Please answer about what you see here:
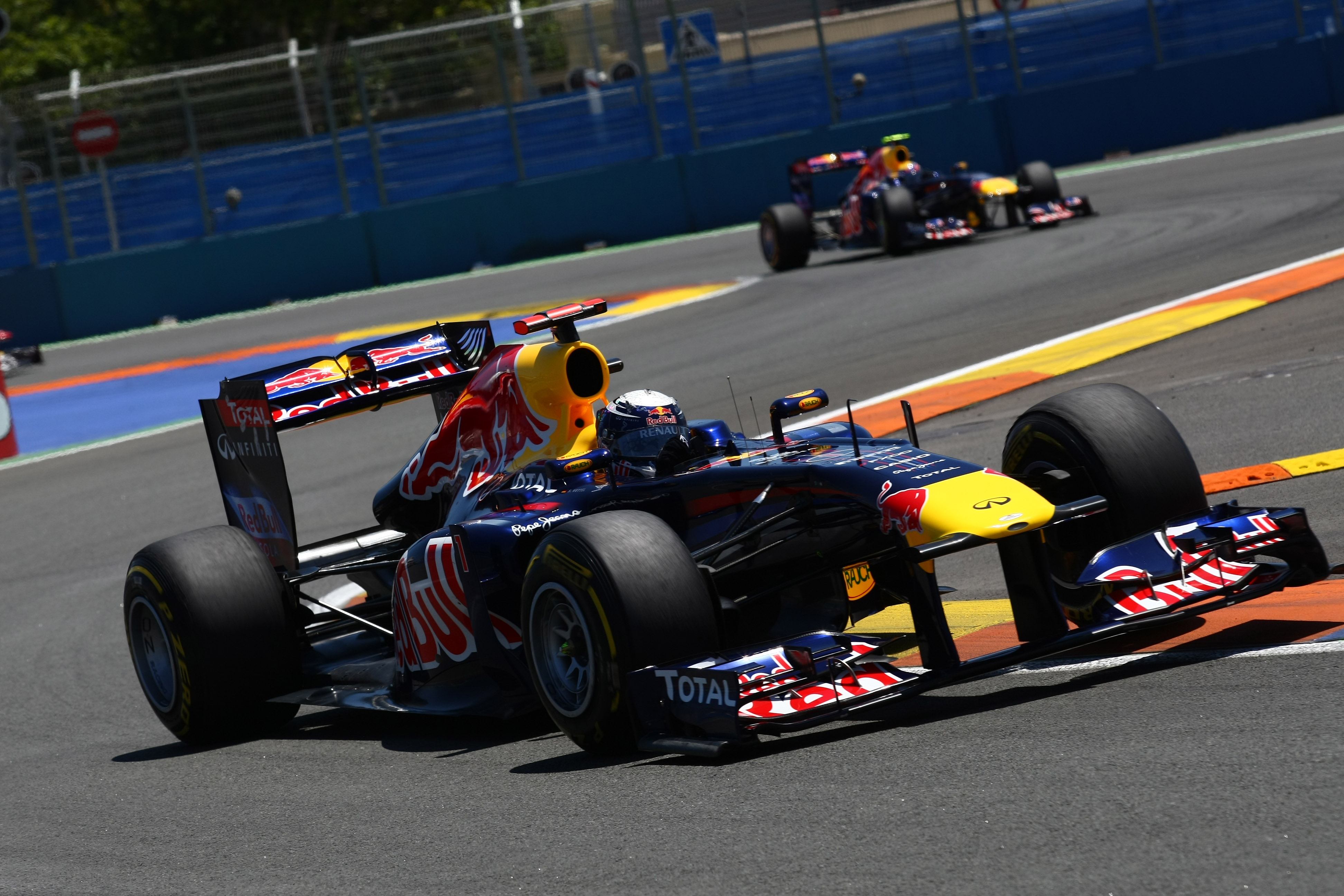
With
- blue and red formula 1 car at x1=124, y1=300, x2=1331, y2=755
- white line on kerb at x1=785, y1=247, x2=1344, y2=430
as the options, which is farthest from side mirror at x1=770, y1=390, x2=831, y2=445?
white line on kerb at x1=785, y1=247, x2=1344, y2=430

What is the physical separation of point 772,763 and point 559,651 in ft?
3.03

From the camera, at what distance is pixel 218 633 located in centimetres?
688

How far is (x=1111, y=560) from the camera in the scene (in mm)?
5355

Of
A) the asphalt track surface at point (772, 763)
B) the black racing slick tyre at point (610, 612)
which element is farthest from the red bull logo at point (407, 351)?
the black racing slick tyre at point (610, 612)

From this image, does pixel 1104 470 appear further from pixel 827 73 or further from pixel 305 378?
pixel 827 73

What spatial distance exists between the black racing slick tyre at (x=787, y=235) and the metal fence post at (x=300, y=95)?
8995 mm

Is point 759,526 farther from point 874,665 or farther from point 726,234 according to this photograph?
point 726,234

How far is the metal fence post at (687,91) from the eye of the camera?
86.4 feet

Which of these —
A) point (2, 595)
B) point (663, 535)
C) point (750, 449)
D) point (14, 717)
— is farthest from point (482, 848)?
point (2, 595)

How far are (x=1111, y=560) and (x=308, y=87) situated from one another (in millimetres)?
22169

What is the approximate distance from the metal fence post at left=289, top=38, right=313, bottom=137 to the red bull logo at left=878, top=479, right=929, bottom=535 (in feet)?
71.7

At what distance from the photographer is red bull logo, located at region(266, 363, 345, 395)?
768 cm

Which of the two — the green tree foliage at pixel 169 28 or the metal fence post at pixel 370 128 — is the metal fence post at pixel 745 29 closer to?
the metal fence post at pixel 370 128

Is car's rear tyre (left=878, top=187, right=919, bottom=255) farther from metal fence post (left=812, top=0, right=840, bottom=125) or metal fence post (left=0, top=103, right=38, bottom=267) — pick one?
metal fence post (left=0, top=103, right=38, bottom=267)
